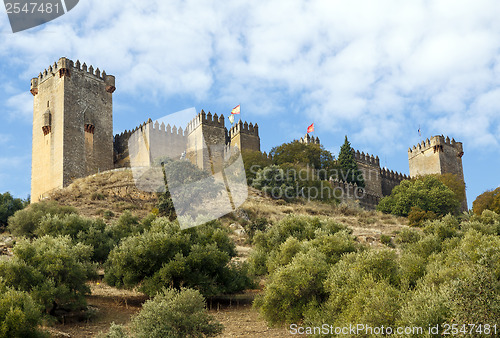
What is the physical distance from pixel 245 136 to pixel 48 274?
31.9m

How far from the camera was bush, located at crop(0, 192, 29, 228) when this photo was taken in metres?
32.4

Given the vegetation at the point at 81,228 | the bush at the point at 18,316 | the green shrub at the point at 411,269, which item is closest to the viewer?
the bush at the point at 18,316

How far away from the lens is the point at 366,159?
5300 centimetres

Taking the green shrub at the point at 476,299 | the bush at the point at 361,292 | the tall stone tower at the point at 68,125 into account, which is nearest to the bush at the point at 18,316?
the bush at the point at 361,292

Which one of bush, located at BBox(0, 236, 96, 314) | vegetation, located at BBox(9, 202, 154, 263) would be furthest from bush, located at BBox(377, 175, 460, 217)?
bush, located at BBox(0, 236, 96, 314)

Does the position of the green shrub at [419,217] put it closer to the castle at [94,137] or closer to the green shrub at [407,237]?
the castle at [94,137]

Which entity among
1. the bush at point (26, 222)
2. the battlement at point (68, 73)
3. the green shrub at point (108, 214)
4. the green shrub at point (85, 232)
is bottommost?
the green shrub at point (85, 232)

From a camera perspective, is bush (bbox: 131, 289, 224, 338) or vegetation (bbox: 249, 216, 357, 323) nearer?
bush (bbox: 131, 289, 224, 338)

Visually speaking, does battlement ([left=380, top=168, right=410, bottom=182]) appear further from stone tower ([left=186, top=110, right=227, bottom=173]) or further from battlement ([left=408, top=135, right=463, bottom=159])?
stone tower ([left=186, top=110, right=227, bottom=173])

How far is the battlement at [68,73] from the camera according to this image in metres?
40.6

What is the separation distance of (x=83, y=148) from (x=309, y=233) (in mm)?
22487

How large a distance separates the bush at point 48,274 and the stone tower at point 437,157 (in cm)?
4365

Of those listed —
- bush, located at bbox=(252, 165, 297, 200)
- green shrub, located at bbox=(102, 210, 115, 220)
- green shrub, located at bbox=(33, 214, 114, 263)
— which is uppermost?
bush, located at bbox=(252, 165, 297, 200)

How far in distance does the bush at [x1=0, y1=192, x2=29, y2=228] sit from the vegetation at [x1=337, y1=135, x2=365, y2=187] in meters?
25.7
